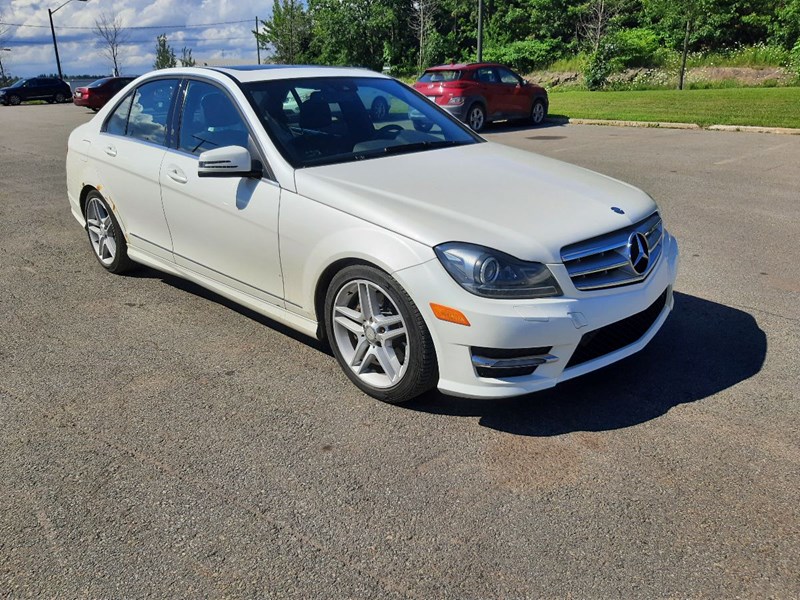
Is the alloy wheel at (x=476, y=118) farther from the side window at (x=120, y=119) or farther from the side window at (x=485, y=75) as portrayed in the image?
the side window at (x=120, y=119)

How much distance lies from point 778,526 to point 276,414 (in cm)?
225

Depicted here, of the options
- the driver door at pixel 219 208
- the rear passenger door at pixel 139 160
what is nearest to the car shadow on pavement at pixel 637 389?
the driver door at pixel 219 208

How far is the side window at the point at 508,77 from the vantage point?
18.1m

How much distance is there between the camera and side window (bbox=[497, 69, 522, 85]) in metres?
18.1

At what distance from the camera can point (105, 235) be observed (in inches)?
229

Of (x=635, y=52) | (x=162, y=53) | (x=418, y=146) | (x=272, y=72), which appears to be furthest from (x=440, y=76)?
(x=162, y=53)

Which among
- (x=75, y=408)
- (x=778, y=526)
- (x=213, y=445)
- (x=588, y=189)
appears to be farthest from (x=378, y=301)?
(x=778, y=526)

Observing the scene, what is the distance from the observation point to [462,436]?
3.37m

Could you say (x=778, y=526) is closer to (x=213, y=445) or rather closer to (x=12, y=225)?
(x=213, y=445)

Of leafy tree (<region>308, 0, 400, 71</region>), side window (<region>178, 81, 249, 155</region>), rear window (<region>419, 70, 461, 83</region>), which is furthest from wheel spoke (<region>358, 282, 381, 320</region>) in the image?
leafy tree (<region>308, 0, 400, 71</region>)

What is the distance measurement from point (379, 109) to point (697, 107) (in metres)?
17.2

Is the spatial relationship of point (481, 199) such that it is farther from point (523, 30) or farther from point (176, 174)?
point (523, 30)

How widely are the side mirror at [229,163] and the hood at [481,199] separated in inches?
11.8

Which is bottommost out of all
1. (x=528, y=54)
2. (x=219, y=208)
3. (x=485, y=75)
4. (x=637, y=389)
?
(x=637, y=389)
